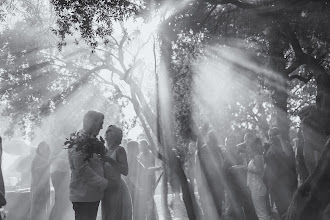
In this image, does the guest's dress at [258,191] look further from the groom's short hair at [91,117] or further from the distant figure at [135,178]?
the groom's short hair at [91,117]

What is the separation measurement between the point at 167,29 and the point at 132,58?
12187 millimetres

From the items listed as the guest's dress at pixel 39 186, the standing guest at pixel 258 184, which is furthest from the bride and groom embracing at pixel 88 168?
the standing guest at pixel 258 184

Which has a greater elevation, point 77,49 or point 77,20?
point 77,49

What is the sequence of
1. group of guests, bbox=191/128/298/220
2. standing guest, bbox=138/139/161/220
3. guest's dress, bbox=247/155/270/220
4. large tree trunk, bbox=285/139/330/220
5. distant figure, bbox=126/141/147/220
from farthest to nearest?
standing guest, bbox=138/139/161/220 < guest's dress, bbox=247/155/270/220 < distant figure, bbox=126/141/147/220 < group of guests, bbox=191/128/298/220 < large tree trunk, bbox=285/139/330/220

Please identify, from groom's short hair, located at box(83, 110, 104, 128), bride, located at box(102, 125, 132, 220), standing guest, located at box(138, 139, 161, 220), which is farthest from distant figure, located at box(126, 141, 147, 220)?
groom's short hair, located at box(83, 110, 104, 128)

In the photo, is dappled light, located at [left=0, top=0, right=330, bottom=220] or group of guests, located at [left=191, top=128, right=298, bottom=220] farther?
group of guests, located at [left=191, top=128, right=298, bottom=220]

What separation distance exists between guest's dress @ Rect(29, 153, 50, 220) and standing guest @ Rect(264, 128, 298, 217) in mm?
4882

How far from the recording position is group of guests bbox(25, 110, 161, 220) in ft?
15.3

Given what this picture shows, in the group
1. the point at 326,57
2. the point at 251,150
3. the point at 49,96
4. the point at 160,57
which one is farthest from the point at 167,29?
the point at 49,96

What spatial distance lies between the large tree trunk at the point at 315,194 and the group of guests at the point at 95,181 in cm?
223

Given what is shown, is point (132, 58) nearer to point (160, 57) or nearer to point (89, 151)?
point (160, 57)

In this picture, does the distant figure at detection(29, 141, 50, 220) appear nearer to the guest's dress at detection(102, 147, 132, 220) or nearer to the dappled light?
the dappled light

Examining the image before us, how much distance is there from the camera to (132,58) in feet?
72.9

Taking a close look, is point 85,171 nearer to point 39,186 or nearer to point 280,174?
point 280,174
